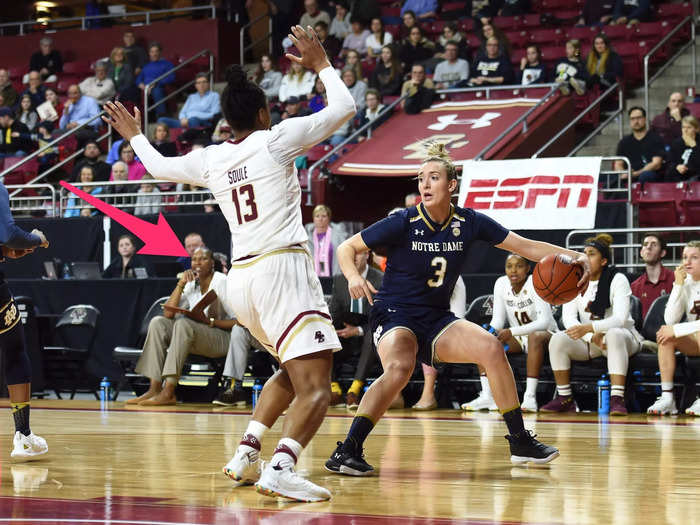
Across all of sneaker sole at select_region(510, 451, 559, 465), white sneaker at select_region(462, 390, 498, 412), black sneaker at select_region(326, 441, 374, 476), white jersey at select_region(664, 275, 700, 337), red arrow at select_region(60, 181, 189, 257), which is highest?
black sneaker at select_region(326, 441, 374, 476)

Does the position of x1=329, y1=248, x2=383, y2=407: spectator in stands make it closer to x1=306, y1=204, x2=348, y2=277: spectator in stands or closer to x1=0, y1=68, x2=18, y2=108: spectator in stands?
Result: x1=306, y1=204, x2=348, y2=277: spectator in stands

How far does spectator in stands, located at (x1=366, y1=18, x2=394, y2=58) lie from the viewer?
61.1 ft

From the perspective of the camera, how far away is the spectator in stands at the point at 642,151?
1317 centimetres

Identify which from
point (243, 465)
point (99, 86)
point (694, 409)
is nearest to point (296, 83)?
point (99, 86)

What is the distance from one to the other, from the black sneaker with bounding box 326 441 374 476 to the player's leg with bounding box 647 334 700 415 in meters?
4.79

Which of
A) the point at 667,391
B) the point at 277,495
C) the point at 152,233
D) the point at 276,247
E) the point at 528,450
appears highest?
the point at 276,247

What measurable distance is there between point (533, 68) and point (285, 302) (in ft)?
39.6

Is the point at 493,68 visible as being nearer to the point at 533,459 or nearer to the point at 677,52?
the point at 677,52

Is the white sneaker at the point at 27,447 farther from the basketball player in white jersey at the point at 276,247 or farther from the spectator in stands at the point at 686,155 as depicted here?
the spectator in stands at the point at 686,155

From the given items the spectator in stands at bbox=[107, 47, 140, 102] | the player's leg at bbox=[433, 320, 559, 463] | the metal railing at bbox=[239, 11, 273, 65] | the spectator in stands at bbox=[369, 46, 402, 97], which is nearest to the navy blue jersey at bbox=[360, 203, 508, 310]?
the player's leg at bbox=[433, 320, 559, 463]

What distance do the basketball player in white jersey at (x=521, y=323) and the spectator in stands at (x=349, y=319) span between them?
1189 mm

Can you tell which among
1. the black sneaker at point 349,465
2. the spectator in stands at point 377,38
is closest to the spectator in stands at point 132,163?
the spectator in stands at point 377,38

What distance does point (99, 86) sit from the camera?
20.2m

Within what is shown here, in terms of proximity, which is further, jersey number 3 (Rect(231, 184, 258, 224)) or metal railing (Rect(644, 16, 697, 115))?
metal railing (Rect(644, 16, 697, 115))
